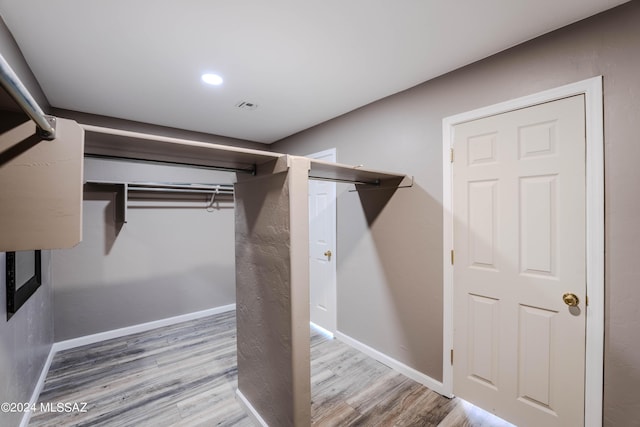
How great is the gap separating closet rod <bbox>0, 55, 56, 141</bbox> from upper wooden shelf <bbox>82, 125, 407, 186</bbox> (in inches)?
6.8

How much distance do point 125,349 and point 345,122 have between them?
329cm

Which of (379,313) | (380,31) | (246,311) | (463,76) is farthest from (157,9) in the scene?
(379,313)

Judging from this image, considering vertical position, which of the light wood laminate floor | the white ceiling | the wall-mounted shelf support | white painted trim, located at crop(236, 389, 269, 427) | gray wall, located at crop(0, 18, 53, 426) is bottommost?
the light wood laminate floor

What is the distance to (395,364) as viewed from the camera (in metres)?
2.44

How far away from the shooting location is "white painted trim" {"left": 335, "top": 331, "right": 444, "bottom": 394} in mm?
2172

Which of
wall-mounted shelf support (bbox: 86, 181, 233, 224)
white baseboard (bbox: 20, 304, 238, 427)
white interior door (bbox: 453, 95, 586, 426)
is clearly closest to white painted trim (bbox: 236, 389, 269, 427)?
white baseboard (bbox: 20, 304, 238, 427)

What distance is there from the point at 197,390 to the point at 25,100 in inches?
90.1

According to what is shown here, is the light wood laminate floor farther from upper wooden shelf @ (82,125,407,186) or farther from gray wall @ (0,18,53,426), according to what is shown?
upper wooden shelf @ (82,125,407,186)

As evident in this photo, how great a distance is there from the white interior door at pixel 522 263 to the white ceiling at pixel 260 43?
0.54 meters

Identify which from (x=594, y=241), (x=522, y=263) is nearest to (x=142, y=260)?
(x=522, y=263)

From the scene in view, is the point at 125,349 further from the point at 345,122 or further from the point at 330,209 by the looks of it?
the point at 345,122

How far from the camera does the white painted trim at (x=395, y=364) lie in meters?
2.17

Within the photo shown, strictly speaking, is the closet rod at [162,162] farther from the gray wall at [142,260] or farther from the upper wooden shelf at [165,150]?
the gray wall at [142,260]

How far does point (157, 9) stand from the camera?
141 cm
